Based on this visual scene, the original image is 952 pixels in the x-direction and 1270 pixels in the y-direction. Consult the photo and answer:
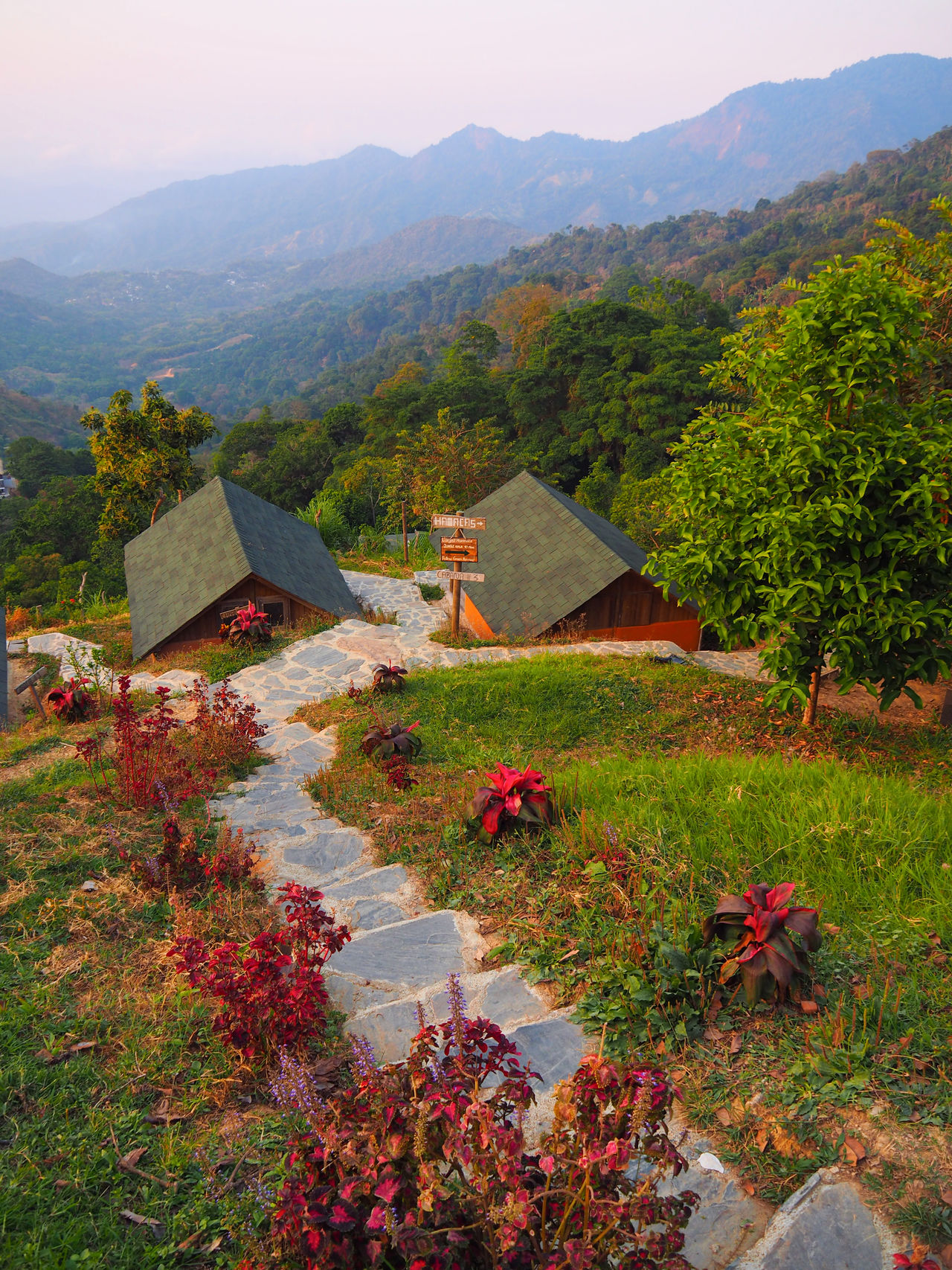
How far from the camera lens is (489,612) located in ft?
52.0

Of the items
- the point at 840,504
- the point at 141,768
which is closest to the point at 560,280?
the point at 840,504

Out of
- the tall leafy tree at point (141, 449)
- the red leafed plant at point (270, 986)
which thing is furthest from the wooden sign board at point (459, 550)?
the tall leafy tree at point (141, 449)

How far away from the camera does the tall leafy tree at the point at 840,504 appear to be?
20.3ft

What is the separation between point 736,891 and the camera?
3.77 m

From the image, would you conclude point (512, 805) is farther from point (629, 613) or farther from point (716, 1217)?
point (629, 613)

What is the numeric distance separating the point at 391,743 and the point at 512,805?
217 cm

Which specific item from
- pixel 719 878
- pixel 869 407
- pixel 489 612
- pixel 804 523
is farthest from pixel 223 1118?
pixel 489 612

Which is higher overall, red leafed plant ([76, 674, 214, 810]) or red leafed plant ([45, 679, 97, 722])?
red leafed plant ([76, 674, 214, 810])

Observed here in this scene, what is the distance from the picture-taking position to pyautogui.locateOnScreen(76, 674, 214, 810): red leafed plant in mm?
5844

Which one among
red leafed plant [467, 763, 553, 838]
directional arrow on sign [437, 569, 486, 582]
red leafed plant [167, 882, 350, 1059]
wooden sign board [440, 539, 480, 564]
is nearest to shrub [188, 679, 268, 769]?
red leafed plant [467, 763, 553, 838]

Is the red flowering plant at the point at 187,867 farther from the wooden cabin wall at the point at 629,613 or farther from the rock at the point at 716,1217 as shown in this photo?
the wooden cabin wall at the point at 629,613

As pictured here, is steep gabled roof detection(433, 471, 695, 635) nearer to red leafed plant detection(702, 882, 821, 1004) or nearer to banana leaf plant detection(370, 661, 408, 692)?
banana leaf plant detection(370, 661, 408, 692)

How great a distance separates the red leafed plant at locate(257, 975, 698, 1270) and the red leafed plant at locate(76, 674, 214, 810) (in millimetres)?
3814

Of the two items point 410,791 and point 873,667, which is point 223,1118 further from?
point 873,667
